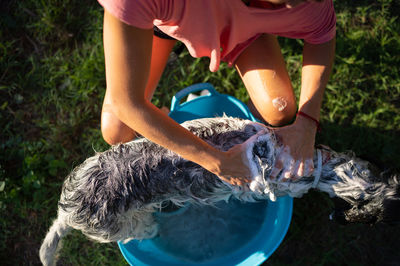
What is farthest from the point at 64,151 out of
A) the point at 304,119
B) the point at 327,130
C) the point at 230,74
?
the point at 327,130

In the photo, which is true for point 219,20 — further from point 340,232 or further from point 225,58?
point 340,232

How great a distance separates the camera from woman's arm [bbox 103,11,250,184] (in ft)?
5.53

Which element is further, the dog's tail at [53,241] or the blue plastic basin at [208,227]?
the blue plastic basin at [208,227]

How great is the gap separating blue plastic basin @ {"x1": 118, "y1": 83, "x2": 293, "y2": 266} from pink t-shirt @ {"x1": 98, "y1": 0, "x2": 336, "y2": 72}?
2.45 feet

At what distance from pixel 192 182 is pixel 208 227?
1044mm

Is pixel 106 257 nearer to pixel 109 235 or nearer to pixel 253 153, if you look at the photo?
pixel 109 235

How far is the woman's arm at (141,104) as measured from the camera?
169 centimetres

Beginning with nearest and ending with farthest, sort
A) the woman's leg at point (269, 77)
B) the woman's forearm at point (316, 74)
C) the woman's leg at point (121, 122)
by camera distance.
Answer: the woman's forearm at point (316, 74) → the woman's leg at point (269, 77) → the woman's leg at point (121, 122)

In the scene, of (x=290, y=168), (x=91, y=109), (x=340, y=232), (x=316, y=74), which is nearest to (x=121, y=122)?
(x=91, y=109)

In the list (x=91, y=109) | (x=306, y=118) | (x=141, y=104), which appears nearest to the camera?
(x=141, y=104)

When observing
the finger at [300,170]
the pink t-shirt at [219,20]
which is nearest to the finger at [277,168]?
the finger at [300,170]

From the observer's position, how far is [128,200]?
2131 millimetres

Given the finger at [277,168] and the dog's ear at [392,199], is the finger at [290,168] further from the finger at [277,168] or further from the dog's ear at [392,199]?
the dog's ear at [392,199]

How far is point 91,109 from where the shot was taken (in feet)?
11.5
